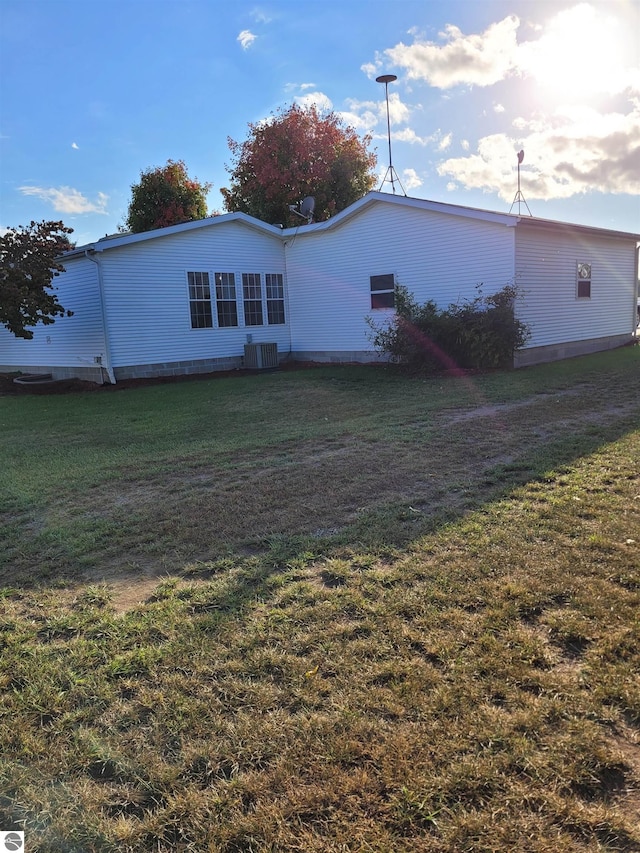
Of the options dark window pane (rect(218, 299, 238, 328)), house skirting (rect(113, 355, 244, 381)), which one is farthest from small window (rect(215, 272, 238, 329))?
house skirting (rect(113, 355, 244, 381))

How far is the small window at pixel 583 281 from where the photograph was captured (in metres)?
15.0

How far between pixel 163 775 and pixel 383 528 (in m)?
2.30

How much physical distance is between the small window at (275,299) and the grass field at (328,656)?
1188cm

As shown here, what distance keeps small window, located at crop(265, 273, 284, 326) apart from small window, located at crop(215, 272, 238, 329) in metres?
1.23

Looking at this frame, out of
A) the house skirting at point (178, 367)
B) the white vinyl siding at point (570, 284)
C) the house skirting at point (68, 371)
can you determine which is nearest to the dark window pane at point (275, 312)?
the house skirting at point (178, 367)

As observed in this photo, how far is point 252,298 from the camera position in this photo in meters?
16.4

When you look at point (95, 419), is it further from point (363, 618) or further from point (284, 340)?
point (284, 340)

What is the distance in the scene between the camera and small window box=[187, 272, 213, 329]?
1498cm

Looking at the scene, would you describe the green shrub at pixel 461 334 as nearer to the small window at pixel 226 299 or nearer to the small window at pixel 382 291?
the small window at pixel 382 291

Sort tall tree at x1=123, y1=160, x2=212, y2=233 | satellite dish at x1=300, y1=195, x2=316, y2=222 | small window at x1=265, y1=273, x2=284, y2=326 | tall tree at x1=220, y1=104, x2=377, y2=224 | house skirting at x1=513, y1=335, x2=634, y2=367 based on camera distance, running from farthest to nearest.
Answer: tall tree at x1=123, y1=160, x2=212, y2=233, tall tree at x1=220, y1=104, x2=377, y2=224, satellite dish at x1=300, y1=195, x2=316, y2=222, small window at x1=265, y1=273, x2=284, y2=326, house skirting at x1=513, y1=335, x2=634, y2=367

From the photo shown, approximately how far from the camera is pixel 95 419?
9.32 meters

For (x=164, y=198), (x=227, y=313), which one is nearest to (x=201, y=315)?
(x=227, y=313)

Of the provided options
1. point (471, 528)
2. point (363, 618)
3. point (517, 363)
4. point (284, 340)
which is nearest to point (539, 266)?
point (517, 363)

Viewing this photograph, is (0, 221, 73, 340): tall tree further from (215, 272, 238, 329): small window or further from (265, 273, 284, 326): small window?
(265, 273, 284, 326): small window
